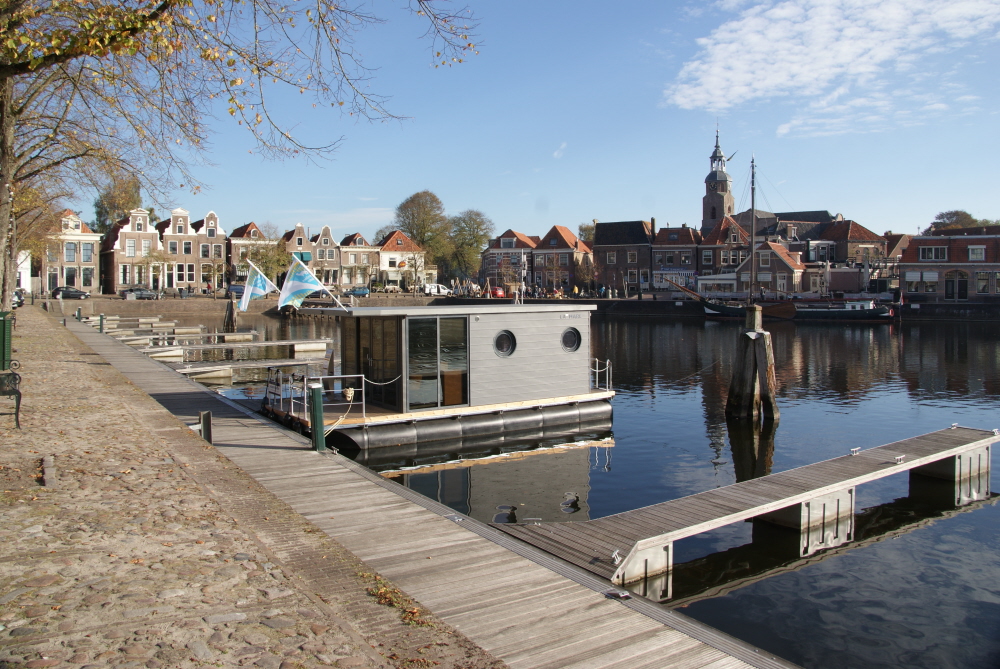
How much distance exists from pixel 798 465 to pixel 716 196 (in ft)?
329

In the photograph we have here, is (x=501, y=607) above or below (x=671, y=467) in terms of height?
above

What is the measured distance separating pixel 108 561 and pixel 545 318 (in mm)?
13485

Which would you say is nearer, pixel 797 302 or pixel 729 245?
pixel 797 302

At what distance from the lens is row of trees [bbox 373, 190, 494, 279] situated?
98.1 meters

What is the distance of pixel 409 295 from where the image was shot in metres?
82.9

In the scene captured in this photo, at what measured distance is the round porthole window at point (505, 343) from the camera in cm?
1803

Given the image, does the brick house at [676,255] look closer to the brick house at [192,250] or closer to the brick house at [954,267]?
the brick house at [954,267]

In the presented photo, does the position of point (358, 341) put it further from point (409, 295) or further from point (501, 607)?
point (409, 295)

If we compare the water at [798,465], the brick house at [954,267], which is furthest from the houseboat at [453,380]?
the brick house at [954,267]

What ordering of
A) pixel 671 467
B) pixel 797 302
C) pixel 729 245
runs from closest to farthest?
pixel 671 467 → pixel 797 302 → pixel 729 245

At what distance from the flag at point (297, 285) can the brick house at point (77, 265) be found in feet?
221

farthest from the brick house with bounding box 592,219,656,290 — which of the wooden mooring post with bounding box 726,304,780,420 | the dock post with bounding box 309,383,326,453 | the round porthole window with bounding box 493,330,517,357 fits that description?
the dock post with bounding box 309,383,326,453

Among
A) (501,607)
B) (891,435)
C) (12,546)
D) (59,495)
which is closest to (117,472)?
(59,495)

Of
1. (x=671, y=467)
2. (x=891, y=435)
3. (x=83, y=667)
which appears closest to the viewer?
(x=83, y=667)
